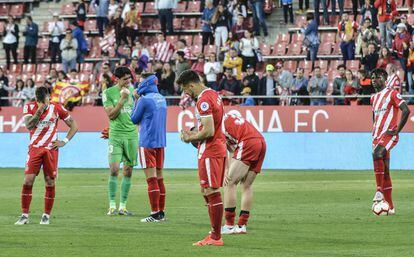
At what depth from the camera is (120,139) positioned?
1906 cm

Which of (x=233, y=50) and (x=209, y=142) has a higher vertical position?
(x=209, y=142)

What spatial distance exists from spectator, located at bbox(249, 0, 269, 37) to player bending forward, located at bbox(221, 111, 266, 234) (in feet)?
75.1

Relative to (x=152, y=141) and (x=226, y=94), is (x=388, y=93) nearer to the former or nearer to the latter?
(x=152, y=141)

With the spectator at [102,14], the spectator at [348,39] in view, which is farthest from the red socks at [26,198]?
the spectator at [102,14]

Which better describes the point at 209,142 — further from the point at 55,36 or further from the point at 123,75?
the point at 55,36

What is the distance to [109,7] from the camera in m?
41.8

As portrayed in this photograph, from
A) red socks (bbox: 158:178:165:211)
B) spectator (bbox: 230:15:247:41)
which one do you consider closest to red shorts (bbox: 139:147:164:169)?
red socks (bbox: 158:178:165:211)

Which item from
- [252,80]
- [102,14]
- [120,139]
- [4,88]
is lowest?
[4,88]

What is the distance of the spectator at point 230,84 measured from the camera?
34.1m

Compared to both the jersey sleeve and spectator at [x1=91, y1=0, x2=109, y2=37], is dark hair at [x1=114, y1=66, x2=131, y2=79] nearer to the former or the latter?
the jersey sleeve

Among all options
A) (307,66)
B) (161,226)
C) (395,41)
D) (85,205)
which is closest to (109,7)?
(307,66)

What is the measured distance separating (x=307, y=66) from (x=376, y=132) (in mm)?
17471

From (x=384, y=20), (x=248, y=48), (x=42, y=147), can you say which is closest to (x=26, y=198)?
(x=42, y=147)

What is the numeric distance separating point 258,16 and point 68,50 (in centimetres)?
711
